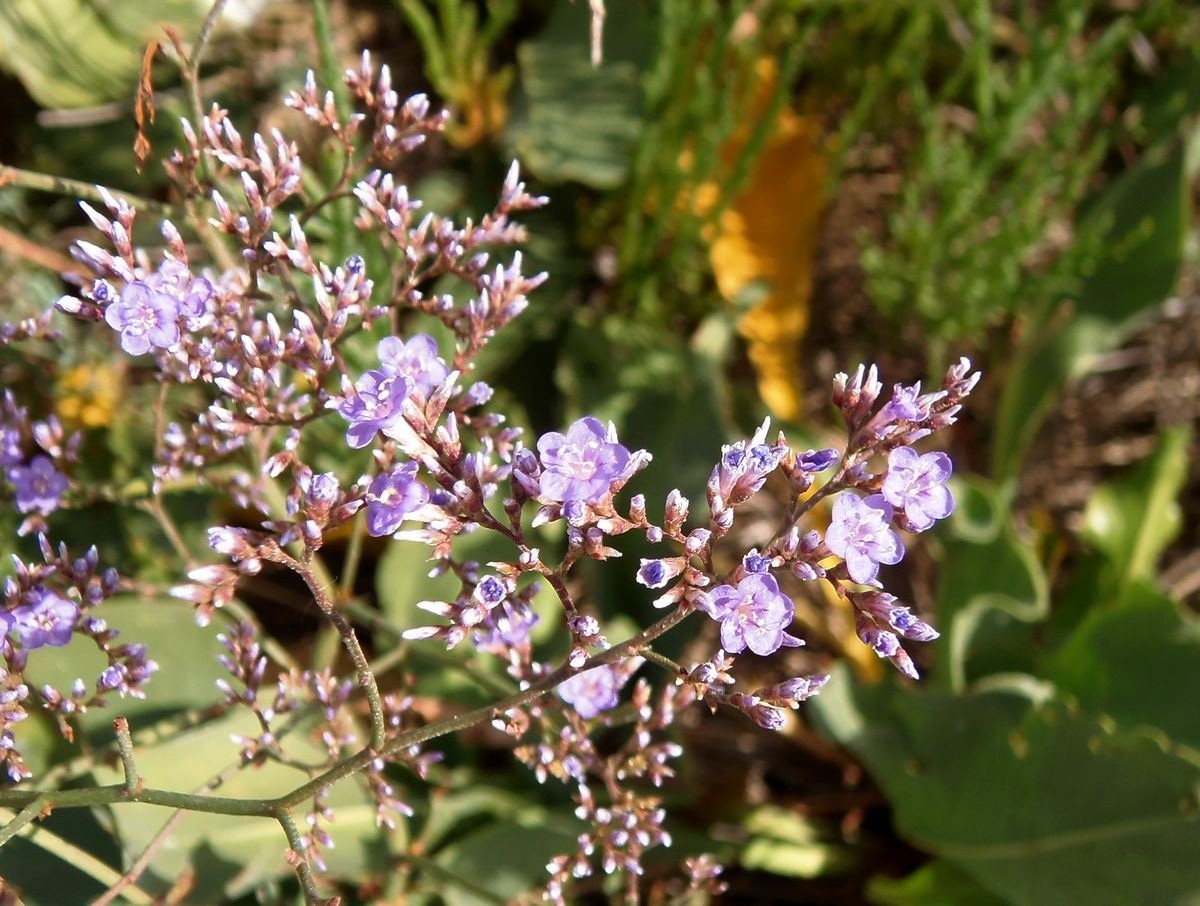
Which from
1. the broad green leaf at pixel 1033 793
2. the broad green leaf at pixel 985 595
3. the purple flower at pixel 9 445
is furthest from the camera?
the broad green leaf at pixel 985 595

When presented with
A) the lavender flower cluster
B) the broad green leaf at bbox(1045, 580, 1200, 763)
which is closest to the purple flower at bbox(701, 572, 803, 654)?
the lavender flower cluster

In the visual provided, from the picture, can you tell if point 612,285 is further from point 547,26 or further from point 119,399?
point 119,399

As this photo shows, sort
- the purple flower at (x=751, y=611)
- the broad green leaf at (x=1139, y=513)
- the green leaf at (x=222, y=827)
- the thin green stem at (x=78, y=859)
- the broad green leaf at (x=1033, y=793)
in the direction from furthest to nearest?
the broad green leaf at (x=1139, y=513)
the broad green leaf at (x=1033, y=793)
the green leaf at (x=222, y=827)
the thin green stem at (x=78, y=859)
the purple flower at (x=751, y=611)

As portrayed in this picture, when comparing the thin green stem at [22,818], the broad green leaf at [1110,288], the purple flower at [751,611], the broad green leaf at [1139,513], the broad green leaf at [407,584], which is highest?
the broad green leaf at [1110,288]

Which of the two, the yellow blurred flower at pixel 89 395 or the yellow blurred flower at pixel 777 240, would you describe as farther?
the yellow blurred flower at pixel 777 240

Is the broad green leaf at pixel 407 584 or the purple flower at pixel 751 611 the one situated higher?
the broad green leaf at pixel 407 584

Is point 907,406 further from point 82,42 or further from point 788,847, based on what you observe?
point 82,42

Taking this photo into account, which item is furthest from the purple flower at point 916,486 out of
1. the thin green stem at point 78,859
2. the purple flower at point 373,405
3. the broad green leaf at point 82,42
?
the broad green leaf at point 82,42

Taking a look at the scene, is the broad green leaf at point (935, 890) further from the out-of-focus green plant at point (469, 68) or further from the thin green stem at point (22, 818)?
the out-of-focus green plant at point (469, 68)
